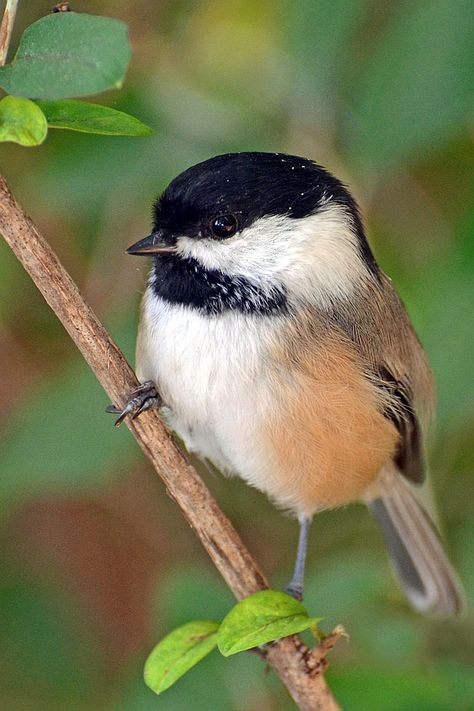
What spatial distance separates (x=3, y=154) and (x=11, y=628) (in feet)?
3.51

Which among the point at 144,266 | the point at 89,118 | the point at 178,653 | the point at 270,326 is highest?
the point at 89,118

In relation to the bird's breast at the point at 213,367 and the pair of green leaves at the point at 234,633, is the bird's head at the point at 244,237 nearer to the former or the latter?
the bird's breast at the point at 213,367

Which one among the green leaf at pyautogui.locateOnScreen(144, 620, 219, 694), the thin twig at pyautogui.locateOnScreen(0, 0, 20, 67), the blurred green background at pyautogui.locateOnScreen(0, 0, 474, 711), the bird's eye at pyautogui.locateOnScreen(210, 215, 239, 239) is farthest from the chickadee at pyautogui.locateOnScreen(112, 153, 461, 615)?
the thin twig at pyautogui.locateOnScreen(0, 0, 20, 67)

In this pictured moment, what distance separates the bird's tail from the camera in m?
2.12

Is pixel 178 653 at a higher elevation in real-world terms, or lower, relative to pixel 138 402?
lower

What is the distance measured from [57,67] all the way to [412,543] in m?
1.56

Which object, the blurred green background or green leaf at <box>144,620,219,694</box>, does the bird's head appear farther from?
green leaf at <box>144,620,219,694</box>

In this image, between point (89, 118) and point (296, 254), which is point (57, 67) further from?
point (296, 254)

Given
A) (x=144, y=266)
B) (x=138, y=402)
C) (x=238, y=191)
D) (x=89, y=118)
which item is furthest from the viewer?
(x=144, y=266)

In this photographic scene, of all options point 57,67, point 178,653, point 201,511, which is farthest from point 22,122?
point 178,653

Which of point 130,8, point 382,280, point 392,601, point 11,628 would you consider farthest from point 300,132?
point 11,628

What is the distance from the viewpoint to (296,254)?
5.38 feet

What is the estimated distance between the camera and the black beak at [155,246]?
1575 millimetres

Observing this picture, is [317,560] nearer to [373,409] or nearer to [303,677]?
[373,409]
